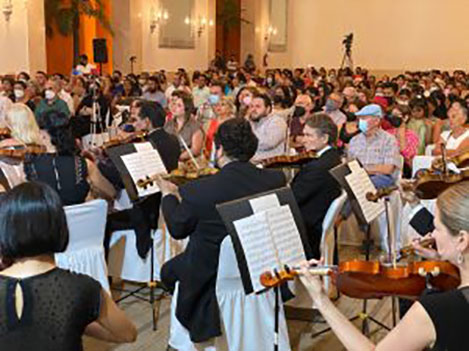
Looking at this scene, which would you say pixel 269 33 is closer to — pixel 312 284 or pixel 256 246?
pixel 256 246

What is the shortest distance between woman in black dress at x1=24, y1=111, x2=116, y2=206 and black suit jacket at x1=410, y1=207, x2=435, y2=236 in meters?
2.06

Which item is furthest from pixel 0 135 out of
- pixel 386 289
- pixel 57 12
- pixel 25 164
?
pixel 57 12

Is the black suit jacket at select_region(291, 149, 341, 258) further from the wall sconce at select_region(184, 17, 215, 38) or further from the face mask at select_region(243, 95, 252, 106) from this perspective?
the wall sconce at select_region(184, 17, 215, 38)

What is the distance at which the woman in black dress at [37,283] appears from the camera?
1.78m

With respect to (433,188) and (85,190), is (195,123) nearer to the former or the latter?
(85,190)

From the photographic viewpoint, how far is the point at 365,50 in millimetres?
23797

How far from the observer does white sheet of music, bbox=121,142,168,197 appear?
3.96 metres

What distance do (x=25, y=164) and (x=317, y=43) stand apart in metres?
21.5

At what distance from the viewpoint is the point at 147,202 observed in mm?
4414

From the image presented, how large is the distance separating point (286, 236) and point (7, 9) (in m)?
10.5

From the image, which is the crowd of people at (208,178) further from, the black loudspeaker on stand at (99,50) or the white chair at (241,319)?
the black loudspeaker on stand at (99,50)

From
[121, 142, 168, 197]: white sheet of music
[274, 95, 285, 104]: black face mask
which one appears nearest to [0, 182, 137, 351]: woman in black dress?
[121, 142, 168, 197]: white sheet of music

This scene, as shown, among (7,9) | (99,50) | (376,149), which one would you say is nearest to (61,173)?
(376,149)

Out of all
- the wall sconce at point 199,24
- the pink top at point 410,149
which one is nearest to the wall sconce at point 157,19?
the wall sconce at point 199,24
